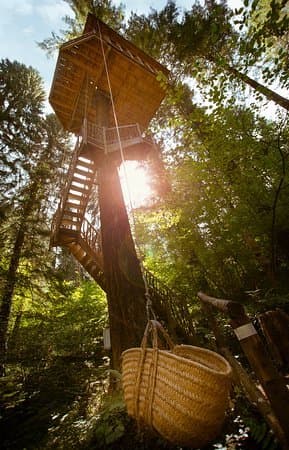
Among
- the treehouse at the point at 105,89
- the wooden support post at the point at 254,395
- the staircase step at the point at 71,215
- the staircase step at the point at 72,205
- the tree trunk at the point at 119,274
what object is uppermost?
the treehouse at the point at 105,89

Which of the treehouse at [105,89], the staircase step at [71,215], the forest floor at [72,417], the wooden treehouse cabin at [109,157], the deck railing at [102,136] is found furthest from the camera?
the staircase step at [71,215]

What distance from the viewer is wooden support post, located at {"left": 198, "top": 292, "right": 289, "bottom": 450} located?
4.86ft

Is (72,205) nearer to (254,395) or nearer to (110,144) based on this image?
(110,144)

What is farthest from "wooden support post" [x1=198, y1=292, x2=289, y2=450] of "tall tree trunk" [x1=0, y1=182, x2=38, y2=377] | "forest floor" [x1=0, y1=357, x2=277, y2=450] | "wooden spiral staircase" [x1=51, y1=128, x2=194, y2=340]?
"tall tree trunk" [x1=0, y1=182, x2=38, y2=377]

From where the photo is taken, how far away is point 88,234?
780 centimetres

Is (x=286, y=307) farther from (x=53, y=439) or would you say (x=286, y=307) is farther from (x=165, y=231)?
(x=53, y=439)

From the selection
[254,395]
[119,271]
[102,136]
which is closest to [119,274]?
[119,271]

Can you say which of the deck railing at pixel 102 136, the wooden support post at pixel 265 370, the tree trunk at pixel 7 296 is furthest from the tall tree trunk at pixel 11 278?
the wooden support post at pixel 265 370

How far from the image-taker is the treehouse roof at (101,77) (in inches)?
323

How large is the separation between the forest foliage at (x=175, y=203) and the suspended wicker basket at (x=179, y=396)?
1.87 m

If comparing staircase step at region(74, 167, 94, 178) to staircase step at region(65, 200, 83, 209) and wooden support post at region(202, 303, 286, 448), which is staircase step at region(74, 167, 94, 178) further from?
wooden support post at region(202, 303, 286, 448)

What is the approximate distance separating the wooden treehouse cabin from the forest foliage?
1.45 metres

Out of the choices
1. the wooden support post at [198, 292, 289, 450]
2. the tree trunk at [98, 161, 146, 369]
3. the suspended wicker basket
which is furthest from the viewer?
the tree trunk at [98, 161, 146, 369]

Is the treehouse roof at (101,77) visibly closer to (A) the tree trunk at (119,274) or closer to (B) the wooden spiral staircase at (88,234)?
(B) the wooden spiral staircase at (88,234)
